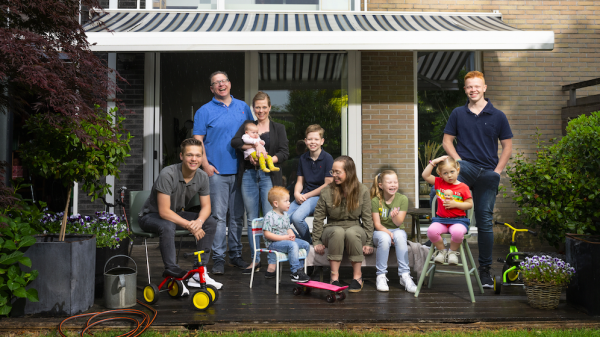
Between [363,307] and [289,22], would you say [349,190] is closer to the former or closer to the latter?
[363,307]

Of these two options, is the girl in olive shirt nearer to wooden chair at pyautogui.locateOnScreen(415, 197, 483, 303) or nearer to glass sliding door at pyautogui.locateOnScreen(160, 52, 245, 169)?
wooden chair at pyautogui.locateOnScreen(415, 197, 483, 303)

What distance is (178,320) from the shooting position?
3150 millimetres

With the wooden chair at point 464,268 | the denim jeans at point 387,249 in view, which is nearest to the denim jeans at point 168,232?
the denim jeans at point 387,249

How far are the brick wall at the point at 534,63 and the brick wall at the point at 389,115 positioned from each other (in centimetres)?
84

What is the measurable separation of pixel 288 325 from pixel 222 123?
2.34 meters

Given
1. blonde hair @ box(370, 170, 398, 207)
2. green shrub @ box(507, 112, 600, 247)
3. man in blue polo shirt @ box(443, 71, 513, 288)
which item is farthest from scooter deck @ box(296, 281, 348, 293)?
green shrub @ box(507, 112, 600, 247)

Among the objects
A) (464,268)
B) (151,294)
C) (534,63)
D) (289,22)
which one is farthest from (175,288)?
(534,63)

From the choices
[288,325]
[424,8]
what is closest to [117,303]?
[288,325]

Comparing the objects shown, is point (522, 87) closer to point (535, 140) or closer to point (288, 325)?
point (535, 140)

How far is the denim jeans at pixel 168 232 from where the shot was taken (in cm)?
377

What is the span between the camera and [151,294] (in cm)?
350

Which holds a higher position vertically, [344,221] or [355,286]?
[344,221]

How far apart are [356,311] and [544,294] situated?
55.4 inches

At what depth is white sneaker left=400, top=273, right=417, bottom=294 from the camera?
3.89m
